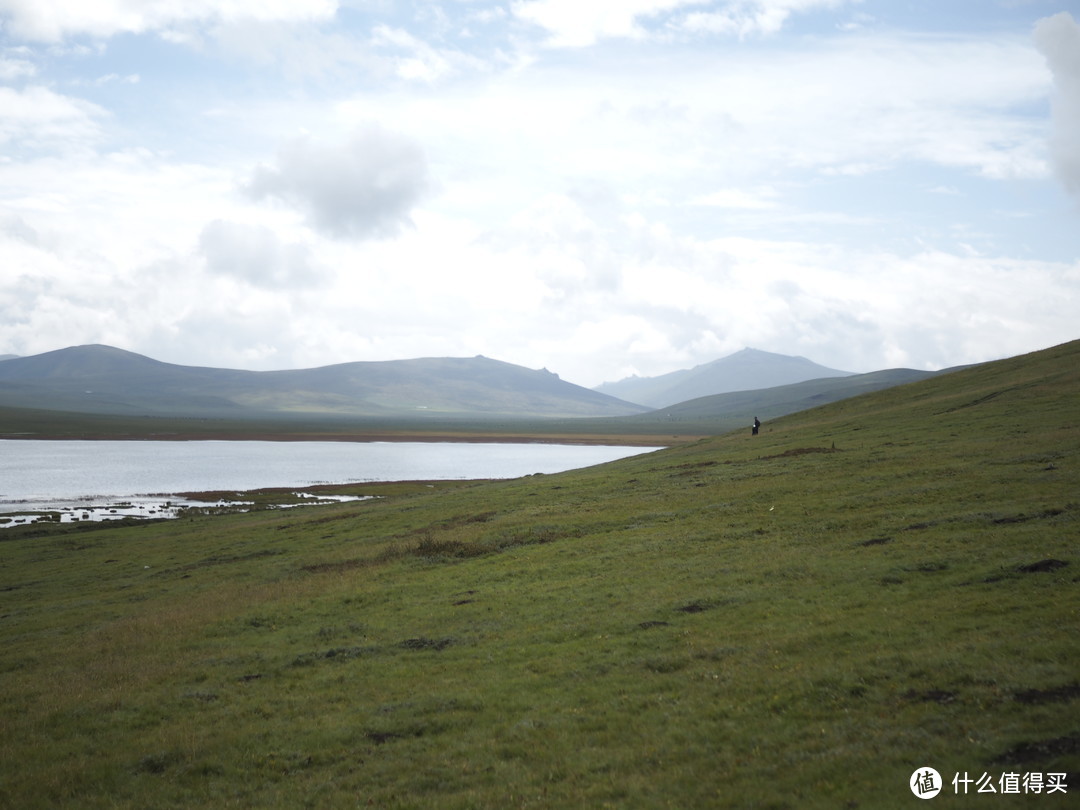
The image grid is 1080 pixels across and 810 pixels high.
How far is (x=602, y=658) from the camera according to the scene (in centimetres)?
1941

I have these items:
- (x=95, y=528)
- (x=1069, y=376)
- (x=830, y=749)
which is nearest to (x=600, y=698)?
(x=830, y=749)

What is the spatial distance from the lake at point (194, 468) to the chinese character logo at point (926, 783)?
7960 centimetres

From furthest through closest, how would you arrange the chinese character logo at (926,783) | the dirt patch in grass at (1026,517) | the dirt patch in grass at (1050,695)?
1. the dirt patch in grass at (1026,517)
2. the dirt patch in grass at (1050,695)
3. the chinese character logo at (926,783)

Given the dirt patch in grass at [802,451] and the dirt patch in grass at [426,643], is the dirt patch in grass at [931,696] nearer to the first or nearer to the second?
the dirt patch in grass at [426,643]

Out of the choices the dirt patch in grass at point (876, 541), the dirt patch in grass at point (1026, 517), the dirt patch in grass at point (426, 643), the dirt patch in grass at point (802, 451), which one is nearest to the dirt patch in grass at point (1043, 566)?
the dirt patch in grass at point (1026, 517)

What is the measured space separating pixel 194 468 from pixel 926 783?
135m

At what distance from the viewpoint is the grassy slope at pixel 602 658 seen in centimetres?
1304

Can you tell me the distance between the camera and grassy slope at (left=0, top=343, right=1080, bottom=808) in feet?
42.8

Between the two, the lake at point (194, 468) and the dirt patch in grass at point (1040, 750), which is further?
the lake at point (194, 468)

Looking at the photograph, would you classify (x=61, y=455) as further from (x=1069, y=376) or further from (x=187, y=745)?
(x=1069, y=376)

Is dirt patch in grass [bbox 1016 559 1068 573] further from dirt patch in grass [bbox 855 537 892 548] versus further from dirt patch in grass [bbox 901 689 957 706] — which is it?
dirt patch in grass [bbox 901 689 957 706]

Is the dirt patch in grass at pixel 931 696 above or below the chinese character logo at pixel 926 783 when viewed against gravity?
above

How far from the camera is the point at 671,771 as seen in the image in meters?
13.0

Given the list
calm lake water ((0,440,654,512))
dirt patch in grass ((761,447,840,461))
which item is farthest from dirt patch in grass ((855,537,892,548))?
calm lake water ((0,440,654,512))
